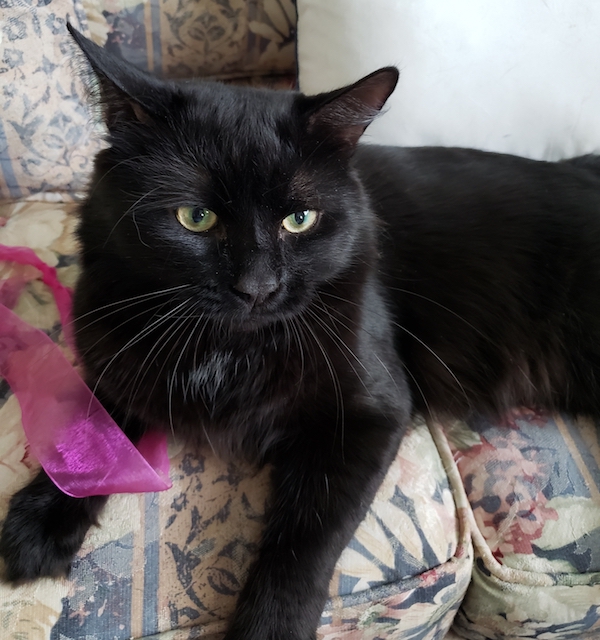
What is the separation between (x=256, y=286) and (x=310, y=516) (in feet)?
1.31

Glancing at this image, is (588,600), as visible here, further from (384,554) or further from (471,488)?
(384,554)

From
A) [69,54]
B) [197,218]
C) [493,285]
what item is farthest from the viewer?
[69,54]

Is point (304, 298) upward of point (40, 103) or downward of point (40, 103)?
downward

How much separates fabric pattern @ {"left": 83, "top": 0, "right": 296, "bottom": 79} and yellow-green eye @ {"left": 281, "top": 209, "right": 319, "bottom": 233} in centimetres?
88

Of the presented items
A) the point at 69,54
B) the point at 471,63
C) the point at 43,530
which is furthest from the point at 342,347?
the point at 69,54

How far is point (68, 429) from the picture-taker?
36.3 inches

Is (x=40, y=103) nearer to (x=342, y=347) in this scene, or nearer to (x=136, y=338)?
(x=136, y=338)

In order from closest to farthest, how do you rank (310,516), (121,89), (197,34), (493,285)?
(121,89) → (310,516) → (493,285) → (197,34)

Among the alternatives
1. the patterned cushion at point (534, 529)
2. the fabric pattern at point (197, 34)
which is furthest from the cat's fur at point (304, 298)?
the fabric pattern at point (197, 34)

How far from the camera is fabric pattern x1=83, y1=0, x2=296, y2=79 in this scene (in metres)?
1.29

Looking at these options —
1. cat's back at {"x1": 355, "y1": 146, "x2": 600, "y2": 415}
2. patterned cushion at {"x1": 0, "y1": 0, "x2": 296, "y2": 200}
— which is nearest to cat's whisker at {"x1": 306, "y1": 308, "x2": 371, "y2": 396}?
cat's back at {"x1": 355, "y1": 146, "x2": 600, "y2": 415}

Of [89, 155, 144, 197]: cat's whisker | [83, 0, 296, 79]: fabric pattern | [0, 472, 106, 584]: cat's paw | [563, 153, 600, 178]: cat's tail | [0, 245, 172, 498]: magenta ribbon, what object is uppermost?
[83, 0, 296, 79]: fabric pattern

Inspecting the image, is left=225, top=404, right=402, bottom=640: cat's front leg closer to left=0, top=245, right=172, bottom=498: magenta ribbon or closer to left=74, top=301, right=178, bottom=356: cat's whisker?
left=0, top=245, right=172, bottom=498: magenta ribbon

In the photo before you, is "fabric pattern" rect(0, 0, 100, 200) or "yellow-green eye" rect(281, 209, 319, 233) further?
"fabric pattern" rect(0, 0, 100, 200)
